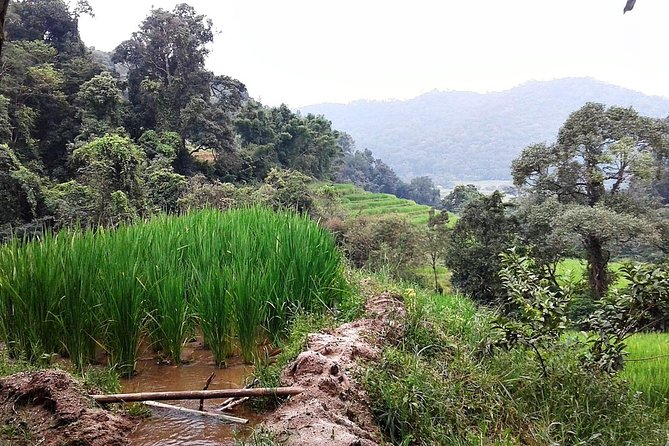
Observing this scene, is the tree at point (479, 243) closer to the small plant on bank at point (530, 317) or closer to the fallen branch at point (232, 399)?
the small plant on bank at point (530, 317)

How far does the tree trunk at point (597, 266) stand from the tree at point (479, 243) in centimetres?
279

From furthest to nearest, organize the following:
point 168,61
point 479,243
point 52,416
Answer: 1. point 168,61
2. point 479,243
3. point 52,416

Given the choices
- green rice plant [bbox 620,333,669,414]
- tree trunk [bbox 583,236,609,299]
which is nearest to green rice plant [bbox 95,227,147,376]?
green rice plant [bbox 620,333,669,414]

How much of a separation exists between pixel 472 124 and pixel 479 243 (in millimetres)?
79802

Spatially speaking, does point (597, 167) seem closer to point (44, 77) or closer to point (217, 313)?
point (217, 313)

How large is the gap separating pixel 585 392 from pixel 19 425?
2813 millimetres

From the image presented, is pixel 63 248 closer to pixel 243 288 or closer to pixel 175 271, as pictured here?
pixel 175 271

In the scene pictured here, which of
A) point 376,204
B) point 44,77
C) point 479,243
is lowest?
point 376,204

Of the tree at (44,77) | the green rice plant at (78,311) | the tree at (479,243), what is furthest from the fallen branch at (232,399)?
the tree at (44,77)

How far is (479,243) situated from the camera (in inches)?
655

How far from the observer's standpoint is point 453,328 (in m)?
3.89

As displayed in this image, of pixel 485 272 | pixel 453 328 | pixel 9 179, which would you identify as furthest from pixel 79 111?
pixel 453 328

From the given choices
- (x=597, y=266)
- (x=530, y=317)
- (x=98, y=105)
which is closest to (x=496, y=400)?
(x=530, y=317)

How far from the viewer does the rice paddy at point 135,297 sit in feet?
11.2
